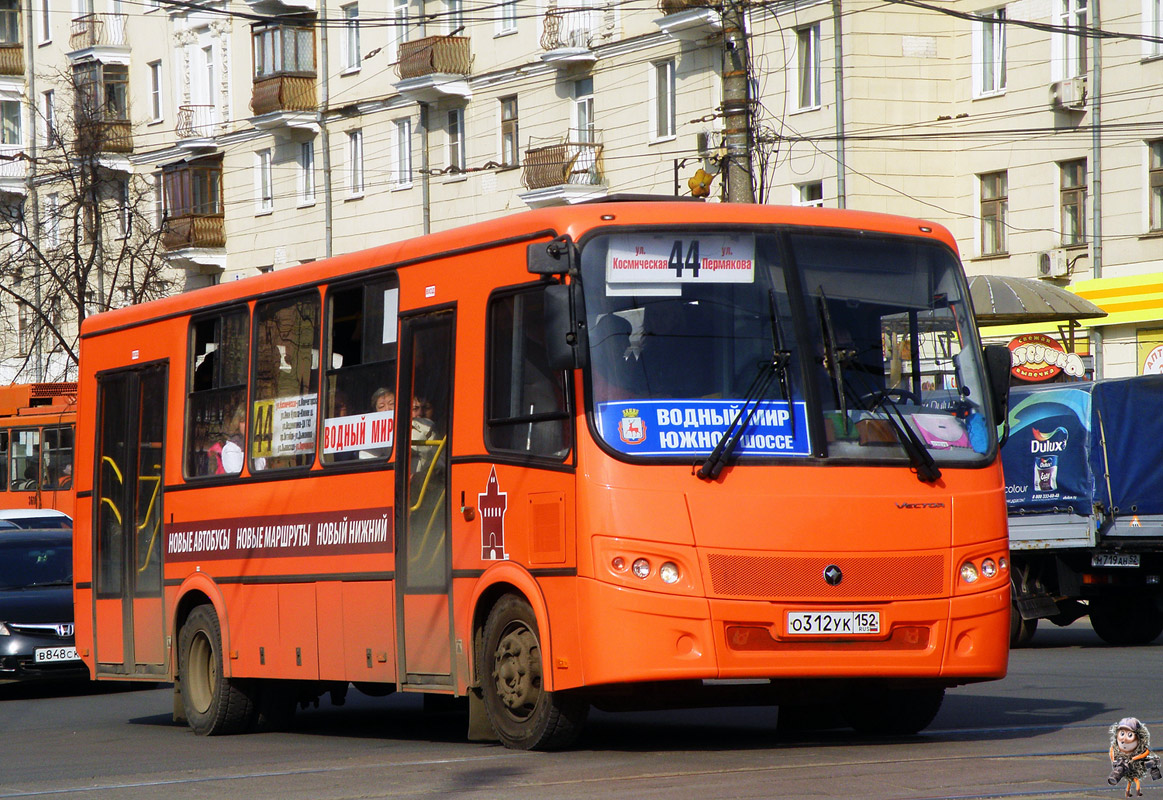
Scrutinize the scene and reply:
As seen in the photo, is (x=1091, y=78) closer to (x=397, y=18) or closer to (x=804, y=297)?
(x=397, y=18)

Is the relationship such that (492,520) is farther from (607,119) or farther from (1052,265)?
(607,119)

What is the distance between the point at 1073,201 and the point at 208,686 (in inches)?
964

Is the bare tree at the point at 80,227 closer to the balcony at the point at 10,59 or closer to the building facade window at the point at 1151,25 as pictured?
the balcony at the point at 10,59

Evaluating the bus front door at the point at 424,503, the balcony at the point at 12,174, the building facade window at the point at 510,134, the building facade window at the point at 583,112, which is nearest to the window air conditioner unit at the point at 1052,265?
the building facade window at the point at 583,112

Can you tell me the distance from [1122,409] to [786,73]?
19167mm

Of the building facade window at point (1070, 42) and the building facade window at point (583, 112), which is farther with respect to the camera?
the building facade window at point (583, 112)

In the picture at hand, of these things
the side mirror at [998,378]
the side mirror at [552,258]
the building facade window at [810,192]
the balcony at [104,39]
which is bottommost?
the side mirror at [998,378]

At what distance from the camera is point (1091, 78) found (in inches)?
1314

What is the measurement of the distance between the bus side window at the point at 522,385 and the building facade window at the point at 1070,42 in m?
25.4

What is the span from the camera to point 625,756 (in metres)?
9.95

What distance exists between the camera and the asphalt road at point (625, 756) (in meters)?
8.54

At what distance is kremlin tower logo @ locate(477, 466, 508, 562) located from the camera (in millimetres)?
10086

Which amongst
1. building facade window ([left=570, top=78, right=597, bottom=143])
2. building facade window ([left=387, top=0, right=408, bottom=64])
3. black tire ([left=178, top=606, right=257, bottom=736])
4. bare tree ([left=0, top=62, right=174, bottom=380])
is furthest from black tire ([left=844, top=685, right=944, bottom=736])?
building facade window ([left=387, top=0, right=408, bottom=64])

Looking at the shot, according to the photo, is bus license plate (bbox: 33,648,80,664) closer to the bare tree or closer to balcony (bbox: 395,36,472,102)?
the bare tree
